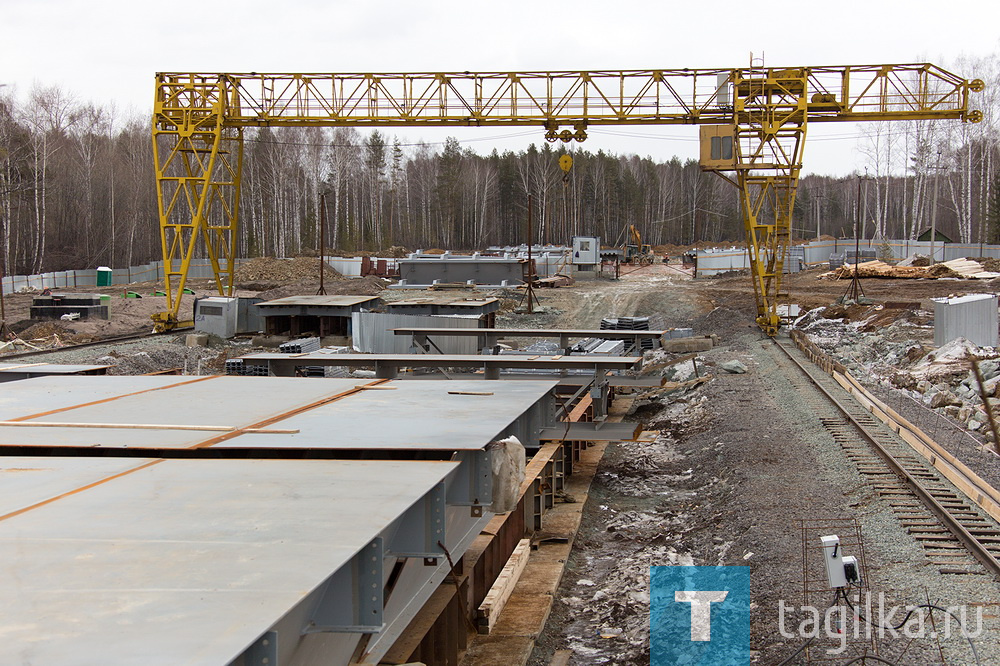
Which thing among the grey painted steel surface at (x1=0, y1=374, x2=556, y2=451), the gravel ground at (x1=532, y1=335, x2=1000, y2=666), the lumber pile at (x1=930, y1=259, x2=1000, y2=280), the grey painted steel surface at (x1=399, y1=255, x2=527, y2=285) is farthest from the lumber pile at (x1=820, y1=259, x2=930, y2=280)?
the grey painted steel surface at (x1=0, y1=374, x2=556, y2=451)

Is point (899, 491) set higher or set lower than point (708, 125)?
lower

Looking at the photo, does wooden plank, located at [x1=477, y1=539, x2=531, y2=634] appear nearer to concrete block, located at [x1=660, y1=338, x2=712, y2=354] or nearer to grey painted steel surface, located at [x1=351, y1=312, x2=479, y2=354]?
grey painted steel surface, located at [x1=351, y1=312, x2=479, y2=354]

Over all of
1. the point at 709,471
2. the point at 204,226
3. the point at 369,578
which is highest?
the point at 204,226

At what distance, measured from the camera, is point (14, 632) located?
9.56 ft

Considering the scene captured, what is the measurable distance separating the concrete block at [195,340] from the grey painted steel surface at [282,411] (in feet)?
53.9

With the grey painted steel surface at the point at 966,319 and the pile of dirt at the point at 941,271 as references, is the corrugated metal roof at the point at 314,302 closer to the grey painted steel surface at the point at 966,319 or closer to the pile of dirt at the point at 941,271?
the grey painted steel surface at the point at 966,319

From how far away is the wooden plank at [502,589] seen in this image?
7.39 meters

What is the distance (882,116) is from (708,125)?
195 inches

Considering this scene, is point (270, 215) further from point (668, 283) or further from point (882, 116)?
point (882, 116)

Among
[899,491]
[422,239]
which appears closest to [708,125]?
[899,491]

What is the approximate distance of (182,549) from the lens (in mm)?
3801

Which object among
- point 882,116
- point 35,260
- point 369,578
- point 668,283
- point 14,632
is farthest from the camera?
point 35,260

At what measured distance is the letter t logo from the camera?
Result: 6902 mm

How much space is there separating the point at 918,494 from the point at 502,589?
442 cm
